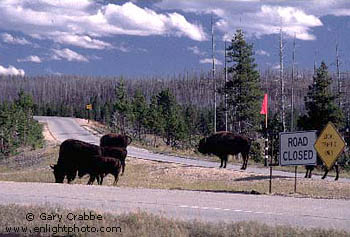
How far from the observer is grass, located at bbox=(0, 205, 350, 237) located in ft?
35.8

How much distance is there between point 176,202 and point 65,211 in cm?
407

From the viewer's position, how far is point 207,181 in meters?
28.4

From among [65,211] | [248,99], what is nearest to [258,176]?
[65,211]

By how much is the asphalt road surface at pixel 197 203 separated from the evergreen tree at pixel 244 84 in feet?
112

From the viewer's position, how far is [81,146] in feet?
85.8

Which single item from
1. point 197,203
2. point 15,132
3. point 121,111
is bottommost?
point 15,132

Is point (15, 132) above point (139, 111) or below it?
below

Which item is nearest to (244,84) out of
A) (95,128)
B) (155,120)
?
(155,120)

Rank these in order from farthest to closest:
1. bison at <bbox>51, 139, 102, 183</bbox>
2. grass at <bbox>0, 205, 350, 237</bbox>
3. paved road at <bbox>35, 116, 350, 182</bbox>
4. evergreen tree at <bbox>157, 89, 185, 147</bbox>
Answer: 1. evergreen tree at <bbox>157, 89, 185, 147</bbox>
2. paved road at <bbox>35, 116, 350, 182</bbox>
3. bison at <bbox>51, 139, 102, 183</bbox>
4. grass at <bbox>0, 205, 350, 237</bbox>

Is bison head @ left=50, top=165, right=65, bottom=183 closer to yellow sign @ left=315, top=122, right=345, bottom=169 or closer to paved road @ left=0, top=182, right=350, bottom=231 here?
paved road @ left=0, top=182, right=350, bottom=231

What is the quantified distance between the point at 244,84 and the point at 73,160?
97.6 feet

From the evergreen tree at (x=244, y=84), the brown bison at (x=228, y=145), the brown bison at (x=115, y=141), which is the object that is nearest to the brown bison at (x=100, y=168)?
the brown bison at (x=115, y=141)

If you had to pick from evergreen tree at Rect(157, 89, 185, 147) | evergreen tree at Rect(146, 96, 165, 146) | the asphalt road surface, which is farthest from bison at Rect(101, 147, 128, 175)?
evergreen tree at Rect(146, 96, 165, 146)

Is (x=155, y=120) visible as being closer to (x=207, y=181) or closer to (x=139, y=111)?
(x=139, y=111)
